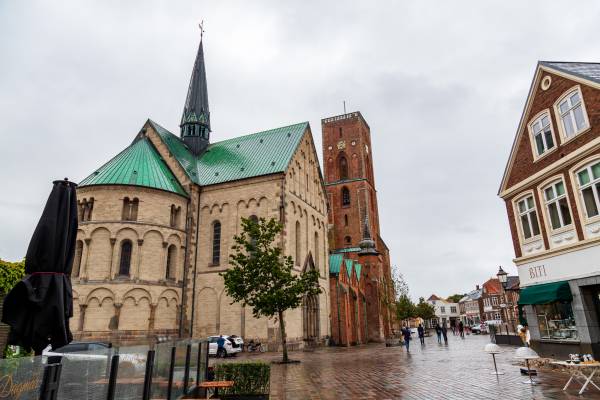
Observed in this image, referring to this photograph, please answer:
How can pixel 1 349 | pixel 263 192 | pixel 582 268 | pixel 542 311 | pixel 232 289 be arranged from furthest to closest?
pixel 263 192 < pixel 232 289 < pixel 542 311 < pixel 582 268 < pixel 1 349

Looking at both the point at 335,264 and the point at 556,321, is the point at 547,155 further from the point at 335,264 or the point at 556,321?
the point at 335,264

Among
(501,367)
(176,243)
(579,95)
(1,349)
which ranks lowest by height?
(501,367)

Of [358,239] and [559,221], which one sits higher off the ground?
[358,239]

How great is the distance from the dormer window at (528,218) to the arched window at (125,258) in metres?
26.1

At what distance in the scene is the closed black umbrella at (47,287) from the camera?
7266mm

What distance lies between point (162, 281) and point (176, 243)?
10.9ft

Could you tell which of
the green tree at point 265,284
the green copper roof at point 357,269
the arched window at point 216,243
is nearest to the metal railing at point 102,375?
the green tree at point 265,284

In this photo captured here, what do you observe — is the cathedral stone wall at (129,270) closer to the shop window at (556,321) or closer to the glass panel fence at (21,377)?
the shop window at (556,321)

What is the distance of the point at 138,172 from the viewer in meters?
32.0

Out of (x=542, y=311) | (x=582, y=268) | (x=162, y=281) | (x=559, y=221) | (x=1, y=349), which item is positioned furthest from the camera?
(x=162, y=281)

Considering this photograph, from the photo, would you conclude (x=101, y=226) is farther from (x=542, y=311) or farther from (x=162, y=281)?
(x=542, y=311)

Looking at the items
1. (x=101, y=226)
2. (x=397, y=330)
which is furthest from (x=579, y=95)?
(x=397, y=330)

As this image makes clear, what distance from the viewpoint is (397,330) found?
62562 mm

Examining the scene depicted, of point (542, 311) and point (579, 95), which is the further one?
point (542, 311)
